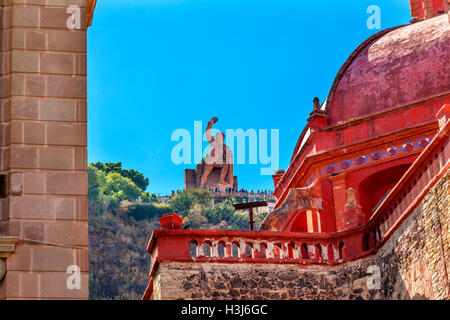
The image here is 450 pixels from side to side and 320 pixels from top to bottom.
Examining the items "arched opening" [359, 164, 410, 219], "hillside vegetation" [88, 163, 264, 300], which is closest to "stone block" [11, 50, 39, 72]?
"arched opening" [359, 164, 410, 219]

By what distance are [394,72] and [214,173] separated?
80621 mm

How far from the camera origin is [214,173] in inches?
4333

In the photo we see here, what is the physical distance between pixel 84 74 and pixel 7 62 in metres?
1.13

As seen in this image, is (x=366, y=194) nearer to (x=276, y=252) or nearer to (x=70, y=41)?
(x=276, y=252)

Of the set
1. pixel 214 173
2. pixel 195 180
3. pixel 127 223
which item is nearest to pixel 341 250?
pixel 127 223

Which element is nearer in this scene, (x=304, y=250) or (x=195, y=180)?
(x=304, y=250)

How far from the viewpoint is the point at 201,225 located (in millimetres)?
100250

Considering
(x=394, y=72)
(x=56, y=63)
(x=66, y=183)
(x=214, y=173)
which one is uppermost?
(x=214, y=173)

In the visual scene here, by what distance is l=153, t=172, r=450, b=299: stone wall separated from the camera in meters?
21.2

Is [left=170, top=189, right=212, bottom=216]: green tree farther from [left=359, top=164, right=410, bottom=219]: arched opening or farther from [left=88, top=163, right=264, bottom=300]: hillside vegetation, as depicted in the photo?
[left=359, top=164, right=410, bottom=219]: arched opening

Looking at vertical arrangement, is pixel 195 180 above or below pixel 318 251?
above

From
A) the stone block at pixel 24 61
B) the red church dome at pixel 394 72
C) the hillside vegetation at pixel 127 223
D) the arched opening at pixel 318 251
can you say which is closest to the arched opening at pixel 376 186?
the red church dome at pixel 394 72

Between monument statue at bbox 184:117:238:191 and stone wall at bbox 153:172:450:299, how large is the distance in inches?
2880

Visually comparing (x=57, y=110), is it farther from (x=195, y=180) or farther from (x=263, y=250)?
(x=195, y=180)
